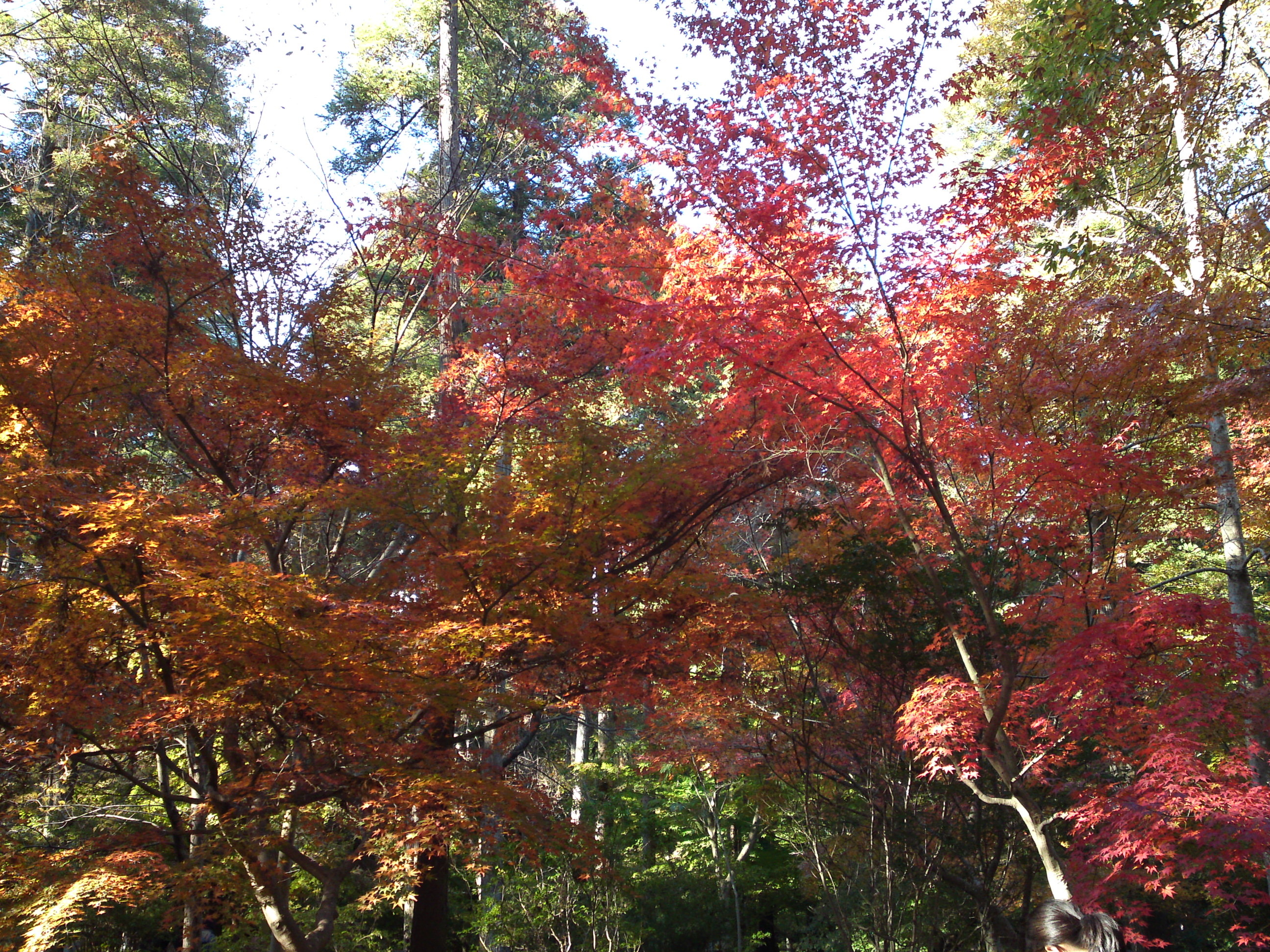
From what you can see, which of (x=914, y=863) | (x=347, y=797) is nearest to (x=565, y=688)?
(x=347, y=797)

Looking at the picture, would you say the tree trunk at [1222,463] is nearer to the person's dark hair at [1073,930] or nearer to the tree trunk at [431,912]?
the person's dark hair at [1073,930]

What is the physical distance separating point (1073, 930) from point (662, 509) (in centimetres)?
557

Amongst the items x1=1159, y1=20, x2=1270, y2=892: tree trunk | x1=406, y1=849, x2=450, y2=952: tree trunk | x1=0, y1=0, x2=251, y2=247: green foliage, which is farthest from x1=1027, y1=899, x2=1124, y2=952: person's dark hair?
x1=0, y1=0, x2=251, y2=247: green foliage

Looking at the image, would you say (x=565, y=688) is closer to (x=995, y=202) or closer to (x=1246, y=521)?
(x=995, y=202)

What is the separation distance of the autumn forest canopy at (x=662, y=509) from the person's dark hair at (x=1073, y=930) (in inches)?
112

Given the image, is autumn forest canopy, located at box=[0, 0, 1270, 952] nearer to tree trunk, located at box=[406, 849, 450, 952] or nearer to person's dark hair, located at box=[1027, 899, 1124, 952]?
tree trunk, located at box=[406, 849, 450, 952]

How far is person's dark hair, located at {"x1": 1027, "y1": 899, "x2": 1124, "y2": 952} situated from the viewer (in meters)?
2.25

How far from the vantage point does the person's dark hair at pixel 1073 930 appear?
2.25 metres

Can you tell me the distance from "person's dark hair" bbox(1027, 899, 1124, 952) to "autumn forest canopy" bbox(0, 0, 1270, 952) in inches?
112

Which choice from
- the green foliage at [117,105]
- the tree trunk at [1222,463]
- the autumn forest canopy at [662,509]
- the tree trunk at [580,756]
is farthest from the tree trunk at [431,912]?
the tree trunk at [1222,463]

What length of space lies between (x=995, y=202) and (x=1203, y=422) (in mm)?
4451

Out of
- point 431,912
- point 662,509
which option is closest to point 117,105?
point 662,509

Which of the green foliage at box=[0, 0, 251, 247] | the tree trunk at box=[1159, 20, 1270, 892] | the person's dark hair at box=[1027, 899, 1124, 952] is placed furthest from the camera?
the green foliage at box=[0, 0, 251, 247]

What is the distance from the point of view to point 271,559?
6.86m
